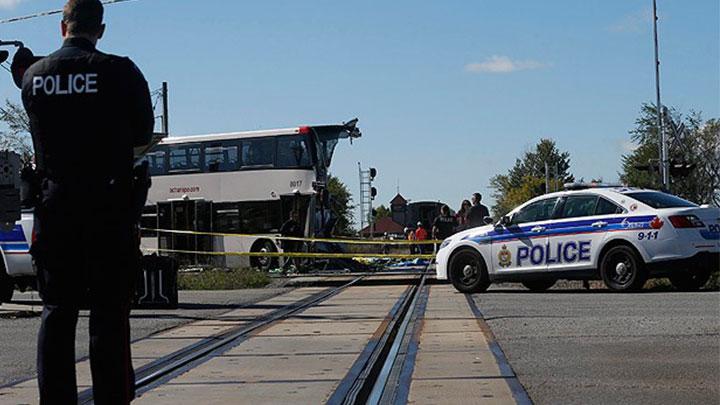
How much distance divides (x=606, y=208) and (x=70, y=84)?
514 inches

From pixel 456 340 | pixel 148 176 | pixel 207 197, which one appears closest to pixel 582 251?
pixel 456 340

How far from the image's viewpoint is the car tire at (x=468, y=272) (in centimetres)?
1836

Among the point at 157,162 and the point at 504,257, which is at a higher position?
the point at 157,162

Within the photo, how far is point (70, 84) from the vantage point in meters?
5.09

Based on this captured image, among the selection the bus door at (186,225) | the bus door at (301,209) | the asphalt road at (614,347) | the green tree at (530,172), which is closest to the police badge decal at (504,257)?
the asphalt road at (614,347)

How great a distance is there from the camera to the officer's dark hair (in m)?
5.25

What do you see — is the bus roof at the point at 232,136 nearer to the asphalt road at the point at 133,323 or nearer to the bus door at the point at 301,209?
the bus door at the point at 301,209

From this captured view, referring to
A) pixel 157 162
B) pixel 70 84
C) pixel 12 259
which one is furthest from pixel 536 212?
pixel 157 162

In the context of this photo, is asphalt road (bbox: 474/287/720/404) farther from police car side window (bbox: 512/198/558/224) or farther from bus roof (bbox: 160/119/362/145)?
bus roof (bbox: 160/119/362/145)

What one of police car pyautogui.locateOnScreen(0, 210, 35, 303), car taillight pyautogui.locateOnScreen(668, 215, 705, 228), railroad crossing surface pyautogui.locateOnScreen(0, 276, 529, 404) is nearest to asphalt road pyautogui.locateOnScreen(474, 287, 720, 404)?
railroad crossing surface pyautogui.locateOnScreen(0, 276, 529, 404)

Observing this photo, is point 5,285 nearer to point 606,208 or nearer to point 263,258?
point 606,208

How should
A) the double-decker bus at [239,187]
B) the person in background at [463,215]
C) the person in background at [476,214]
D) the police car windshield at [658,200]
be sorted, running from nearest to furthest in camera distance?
1. the police car windshield at [658,200]
2. the person in background at [476,214]
3. the person in background at [463,215]
4. the double-decker bus at [239,187]

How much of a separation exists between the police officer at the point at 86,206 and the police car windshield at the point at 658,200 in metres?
12.7

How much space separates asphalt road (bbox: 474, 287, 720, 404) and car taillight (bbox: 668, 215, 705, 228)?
1284 millimetres
